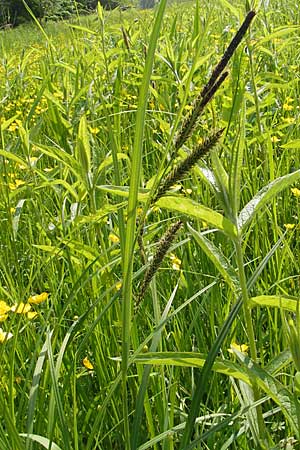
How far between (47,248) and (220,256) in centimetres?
37

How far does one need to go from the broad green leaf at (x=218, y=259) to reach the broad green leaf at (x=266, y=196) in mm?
42

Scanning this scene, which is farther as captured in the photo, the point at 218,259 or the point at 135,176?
the point at 218,259

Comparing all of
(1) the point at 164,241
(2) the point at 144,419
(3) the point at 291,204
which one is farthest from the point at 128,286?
(3) the point at 291,204

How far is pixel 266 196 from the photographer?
55 cm

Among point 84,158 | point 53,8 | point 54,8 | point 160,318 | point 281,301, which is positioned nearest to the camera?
point 281,301

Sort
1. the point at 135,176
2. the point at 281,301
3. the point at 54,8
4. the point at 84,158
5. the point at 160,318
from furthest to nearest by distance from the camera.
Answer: the point at 54,8 < the point at 84,158 < the point at 160,318 < the point at 281,301 < the point at 135,176

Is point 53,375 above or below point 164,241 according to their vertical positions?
below

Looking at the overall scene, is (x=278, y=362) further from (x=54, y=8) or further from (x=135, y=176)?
(x=54, y=8)

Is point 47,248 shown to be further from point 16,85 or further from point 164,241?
point 16,85

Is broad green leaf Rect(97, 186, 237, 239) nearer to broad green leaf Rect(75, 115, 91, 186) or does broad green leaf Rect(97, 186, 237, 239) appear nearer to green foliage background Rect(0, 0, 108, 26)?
broad green leaf Rect(75, 115, 91, 186)

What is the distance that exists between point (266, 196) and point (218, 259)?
0.28ft

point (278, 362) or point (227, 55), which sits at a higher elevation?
point (227, 55)

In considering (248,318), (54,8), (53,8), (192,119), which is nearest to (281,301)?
(248,318)

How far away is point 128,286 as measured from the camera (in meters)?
0.43
